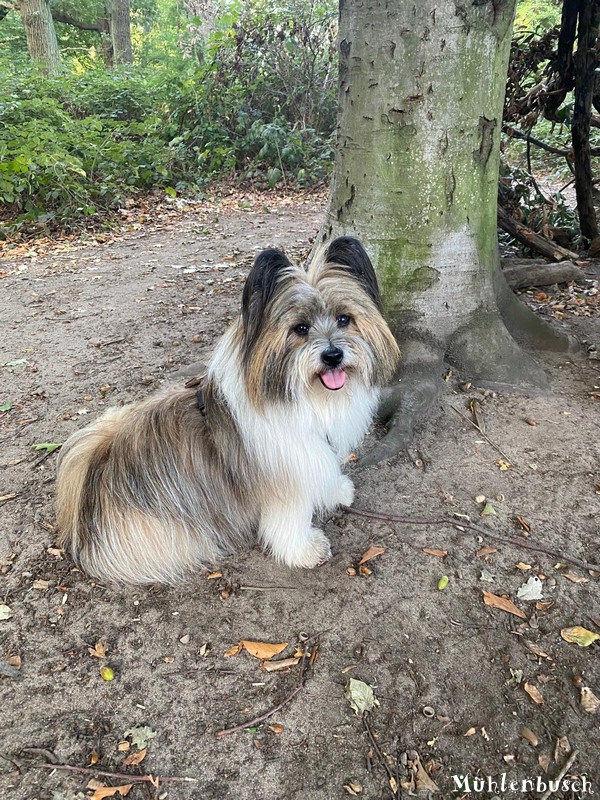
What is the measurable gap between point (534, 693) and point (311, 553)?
117 cm

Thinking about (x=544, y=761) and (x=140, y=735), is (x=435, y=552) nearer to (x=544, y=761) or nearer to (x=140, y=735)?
(x=544, y=761)

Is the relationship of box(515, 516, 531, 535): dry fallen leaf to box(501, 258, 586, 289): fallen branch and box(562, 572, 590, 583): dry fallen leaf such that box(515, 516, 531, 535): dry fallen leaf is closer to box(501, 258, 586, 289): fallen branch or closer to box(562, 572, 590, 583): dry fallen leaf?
box(562, 572, 590, 583): dry fallen leaf

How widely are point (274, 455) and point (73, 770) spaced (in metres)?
1.45

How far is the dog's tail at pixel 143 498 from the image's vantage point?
2734mm

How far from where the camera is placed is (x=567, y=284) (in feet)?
19.1

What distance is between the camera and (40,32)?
1612 cm

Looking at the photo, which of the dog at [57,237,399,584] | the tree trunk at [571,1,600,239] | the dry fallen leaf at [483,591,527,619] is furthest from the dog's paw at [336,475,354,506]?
the tree trunk at [571,1,600,239]

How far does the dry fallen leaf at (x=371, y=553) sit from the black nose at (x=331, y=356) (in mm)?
1190

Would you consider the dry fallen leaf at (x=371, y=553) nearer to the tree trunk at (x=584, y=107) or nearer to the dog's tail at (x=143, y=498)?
the dog's tail at (x=143, y=498)

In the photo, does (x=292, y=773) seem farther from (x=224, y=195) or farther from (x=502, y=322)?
(x=224, y=195)

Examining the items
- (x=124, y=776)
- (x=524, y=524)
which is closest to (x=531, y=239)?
(x=524, y=524)

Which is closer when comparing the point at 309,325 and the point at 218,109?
the point at 309,325

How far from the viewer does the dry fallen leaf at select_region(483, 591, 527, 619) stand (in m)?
2.60

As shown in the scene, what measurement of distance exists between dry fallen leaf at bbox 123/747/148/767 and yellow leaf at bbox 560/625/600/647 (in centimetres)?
183
